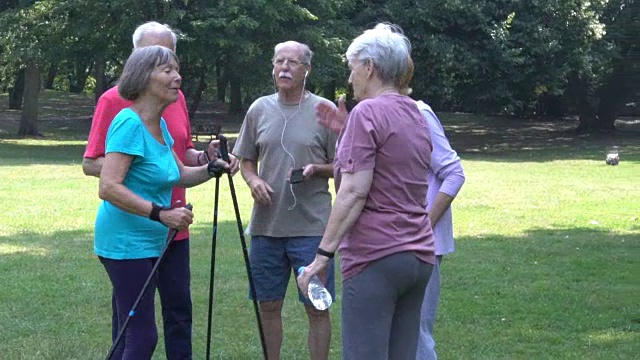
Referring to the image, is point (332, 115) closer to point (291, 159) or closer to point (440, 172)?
point (291, 159)

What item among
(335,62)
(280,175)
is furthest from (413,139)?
(335,62)

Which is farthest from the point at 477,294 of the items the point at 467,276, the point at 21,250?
the point at 21,250

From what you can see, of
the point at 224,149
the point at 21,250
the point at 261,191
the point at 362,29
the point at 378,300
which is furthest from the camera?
the point at 362,29

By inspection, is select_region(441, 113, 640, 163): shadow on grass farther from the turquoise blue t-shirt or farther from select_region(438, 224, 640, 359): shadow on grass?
the turquoise blue t-shirt

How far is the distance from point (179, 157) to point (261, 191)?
0.48m

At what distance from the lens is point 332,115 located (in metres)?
5.52

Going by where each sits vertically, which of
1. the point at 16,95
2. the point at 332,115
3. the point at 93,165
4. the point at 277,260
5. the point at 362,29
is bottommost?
the point at 16,95

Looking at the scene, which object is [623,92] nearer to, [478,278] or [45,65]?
[45,65]

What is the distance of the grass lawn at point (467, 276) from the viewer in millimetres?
7086

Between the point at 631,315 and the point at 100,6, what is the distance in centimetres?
2118

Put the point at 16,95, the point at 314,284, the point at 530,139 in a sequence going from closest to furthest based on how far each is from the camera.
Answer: the point at 314,284 → the point at 530,139 → the point at 16,95

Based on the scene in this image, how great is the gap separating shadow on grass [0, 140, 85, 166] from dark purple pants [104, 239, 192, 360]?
63.2 ft

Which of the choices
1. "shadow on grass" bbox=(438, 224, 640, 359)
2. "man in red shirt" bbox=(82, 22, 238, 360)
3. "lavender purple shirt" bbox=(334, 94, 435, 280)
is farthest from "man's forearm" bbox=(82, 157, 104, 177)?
"shadow on grass" bbox=(438, 224, 640, 359)

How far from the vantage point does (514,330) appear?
7500 mm
